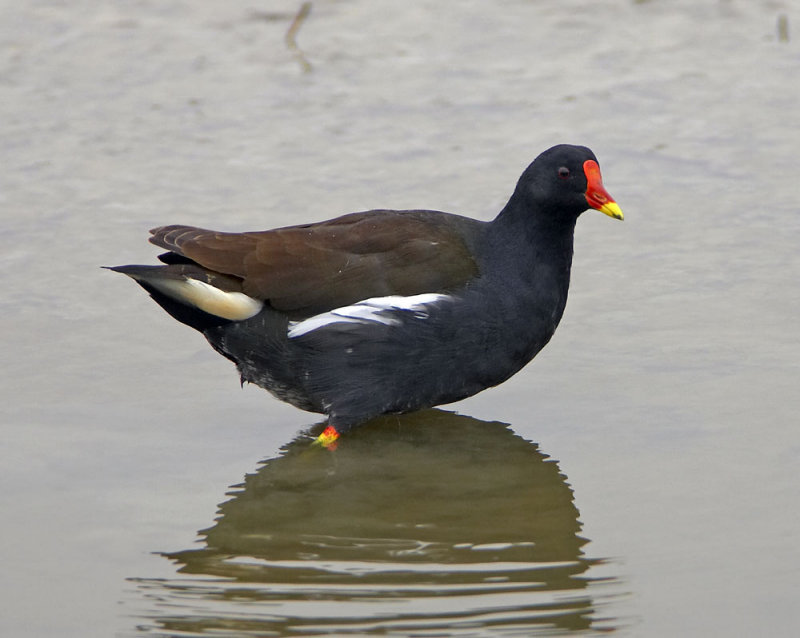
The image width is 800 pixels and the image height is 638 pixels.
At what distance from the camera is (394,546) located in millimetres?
5023

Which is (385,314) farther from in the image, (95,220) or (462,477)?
(95,220)

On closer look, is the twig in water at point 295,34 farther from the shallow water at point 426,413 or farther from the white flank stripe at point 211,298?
the white flank stripe at point 211,298

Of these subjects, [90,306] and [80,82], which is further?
[80,82]

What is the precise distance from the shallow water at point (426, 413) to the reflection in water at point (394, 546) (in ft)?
0.05

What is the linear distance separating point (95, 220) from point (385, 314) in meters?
2.63

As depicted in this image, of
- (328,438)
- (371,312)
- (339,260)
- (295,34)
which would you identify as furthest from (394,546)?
(295,34)

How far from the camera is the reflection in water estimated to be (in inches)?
177

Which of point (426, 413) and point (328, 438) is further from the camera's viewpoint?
point (426, 413)

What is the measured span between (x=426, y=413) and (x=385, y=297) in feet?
2.63

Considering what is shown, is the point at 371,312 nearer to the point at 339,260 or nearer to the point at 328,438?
the point at 339,260

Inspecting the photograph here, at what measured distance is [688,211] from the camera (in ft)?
25.4

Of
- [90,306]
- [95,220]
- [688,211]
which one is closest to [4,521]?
[90,306]

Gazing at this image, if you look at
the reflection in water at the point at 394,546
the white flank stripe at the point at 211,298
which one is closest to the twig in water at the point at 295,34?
the white flank stripe at the point at 211,298

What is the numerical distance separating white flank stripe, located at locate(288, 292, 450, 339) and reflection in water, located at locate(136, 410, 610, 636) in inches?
21.0
